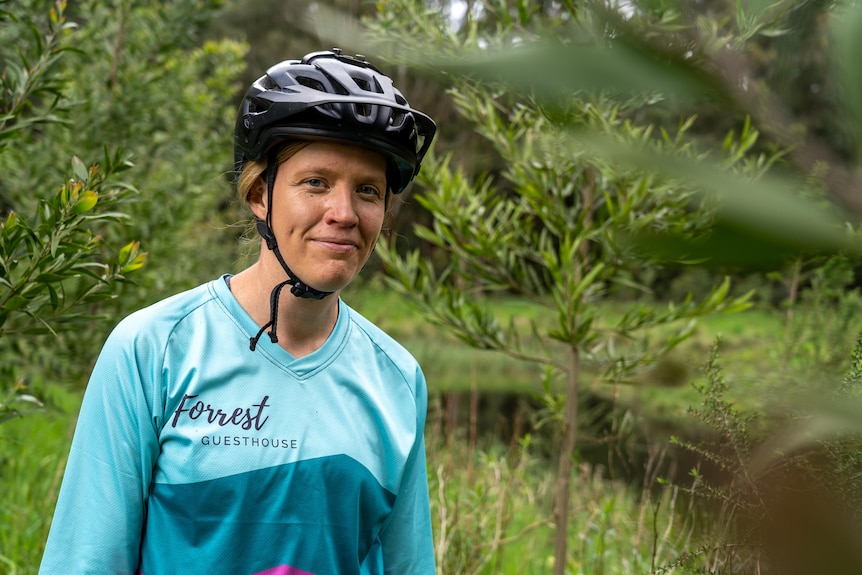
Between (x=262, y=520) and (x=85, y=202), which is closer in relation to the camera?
(x=262, y=520)

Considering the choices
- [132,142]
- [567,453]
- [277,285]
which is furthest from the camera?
[132,142]

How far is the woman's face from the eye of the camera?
198 centimetres

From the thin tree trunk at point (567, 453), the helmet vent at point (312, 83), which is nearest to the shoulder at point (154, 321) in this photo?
the helmet vent at point (312, 83)

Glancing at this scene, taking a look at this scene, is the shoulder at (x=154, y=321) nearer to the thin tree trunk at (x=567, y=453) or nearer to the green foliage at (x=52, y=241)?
the green foliage at (x=52, y=241)

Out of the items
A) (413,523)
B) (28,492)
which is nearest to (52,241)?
(413,523)

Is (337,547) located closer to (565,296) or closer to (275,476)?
(275,476)

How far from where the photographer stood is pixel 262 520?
188cm

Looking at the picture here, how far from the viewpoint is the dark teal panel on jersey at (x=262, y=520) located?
1.85 metres

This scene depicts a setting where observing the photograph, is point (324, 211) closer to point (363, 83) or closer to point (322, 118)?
point (322, 118)

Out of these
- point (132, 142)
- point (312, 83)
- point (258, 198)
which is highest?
point (132, 142)

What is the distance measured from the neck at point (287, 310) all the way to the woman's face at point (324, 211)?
0.09 meters

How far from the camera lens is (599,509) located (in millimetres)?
4117

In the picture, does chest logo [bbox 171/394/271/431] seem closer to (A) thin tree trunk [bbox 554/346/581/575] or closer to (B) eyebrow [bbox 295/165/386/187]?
(B) eyebrow [bbox 295/165/386/187]

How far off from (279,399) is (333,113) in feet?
2.06
